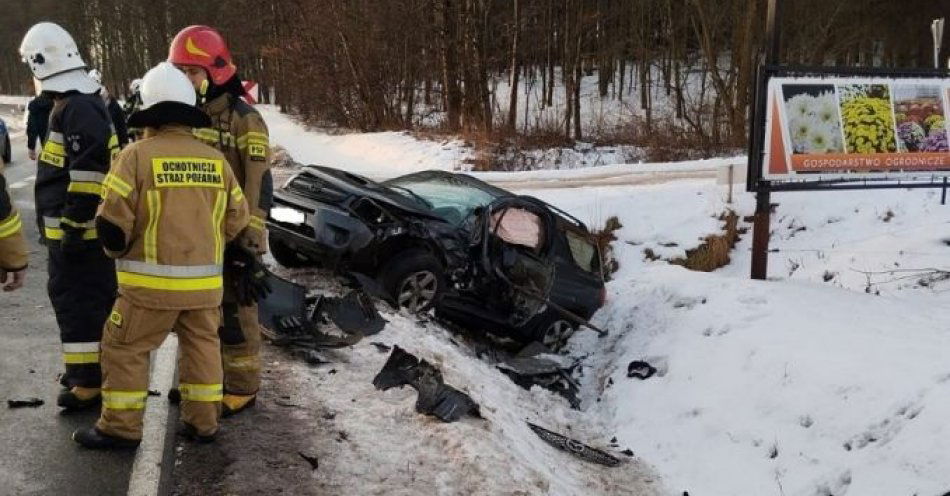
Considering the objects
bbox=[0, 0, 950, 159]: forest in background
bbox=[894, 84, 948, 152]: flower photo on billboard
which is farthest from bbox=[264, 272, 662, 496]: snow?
bbox=[0, 0, 950, 159]: forest in background

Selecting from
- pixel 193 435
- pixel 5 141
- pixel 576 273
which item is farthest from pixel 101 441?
pixel 5 141

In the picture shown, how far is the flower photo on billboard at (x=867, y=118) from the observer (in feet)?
26.9

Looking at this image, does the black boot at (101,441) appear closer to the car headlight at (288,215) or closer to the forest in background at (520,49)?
the car headlight at (288,215)

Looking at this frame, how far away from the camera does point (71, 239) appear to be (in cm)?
407

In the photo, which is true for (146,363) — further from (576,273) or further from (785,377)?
(576,273)

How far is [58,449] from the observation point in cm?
397

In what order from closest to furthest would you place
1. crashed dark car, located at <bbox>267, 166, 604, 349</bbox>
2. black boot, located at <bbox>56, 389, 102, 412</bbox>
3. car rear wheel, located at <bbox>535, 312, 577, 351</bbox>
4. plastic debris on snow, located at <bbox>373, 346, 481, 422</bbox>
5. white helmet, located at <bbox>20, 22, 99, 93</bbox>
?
white helmet, located at <bbox>20, 22, 99, 93</bbox> → black boot, located at <bbox>56, 389, 102, 412</bbox> → plastic debris on snow, located at <bbox>373, 346, 481, 422</bbox> → crashed dark car, located at <bbox>267, 166, 604, 349</bbox> → car rear wheel, located at <bbox>535, 312, 577, 351</bbox>

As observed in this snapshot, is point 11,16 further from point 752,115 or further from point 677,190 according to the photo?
point 752,115

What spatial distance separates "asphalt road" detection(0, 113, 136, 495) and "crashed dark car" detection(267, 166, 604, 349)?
7.40 feet

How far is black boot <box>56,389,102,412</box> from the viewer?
14.3 ft

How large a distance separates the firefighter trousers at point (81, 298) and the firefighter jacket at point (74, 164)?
0.46 feet

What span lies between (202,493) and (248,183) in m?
1.72

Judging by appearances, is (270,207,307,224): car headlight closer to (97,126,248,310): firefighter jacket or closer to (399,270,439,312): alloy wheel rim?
(399,270,439,312): alloy wheel rim

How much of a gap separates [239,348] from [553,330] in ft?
14.1
